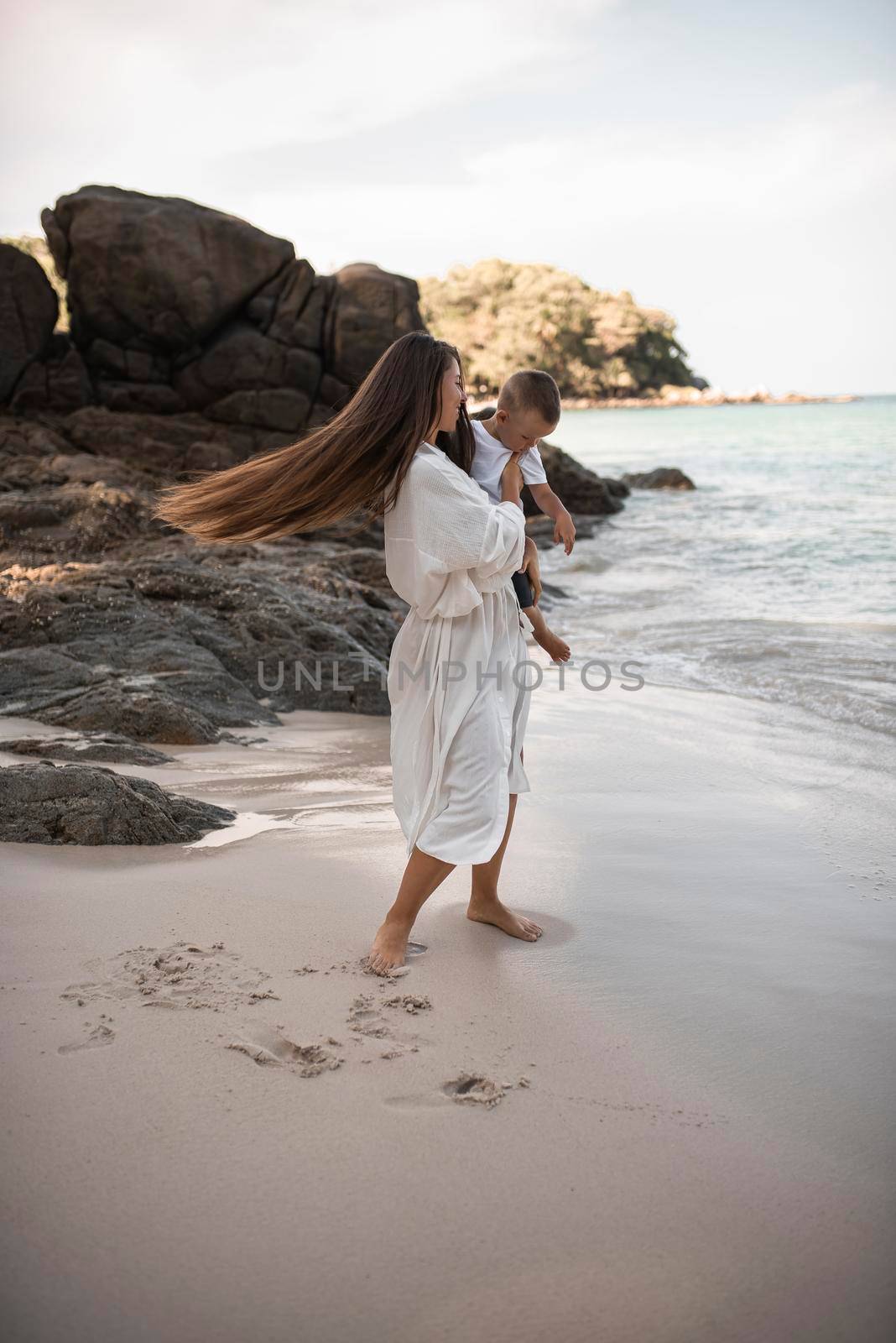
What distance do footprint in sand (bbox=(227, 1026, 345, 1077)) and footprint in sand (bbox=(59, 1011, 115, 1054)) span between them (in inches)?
9.9

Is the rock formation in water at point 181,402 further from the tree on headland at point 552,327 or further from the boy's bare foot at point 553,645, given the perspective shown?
the tree on headland at point 552,327

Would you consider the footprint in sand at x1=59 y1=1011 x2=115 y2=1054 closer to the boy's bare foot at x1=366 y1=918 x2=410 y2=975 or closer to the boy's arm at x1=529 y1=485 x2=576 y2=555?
the boy's bare foot at x1=366 y1=918 x2=410 y2=975

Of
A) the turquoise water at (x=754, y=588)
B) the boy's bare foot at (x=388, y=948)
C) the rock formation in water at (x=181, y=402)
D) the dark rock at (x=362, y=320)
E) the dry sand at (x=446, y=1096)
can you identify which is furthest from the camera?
the dark rock at (x=362, y=320)

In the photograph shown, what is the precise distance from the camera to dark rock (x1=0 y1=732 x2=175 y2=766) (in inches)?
161

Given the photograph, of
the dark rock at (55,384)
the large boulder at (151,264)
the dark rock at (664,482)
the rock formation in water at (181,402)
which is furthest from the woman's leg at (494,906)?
the dark rock at (664,482)

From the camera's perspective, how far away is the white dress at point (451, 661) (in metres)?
2.74

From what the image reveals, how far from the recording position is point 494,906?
3.02 m

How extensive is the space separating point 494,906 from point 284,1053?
2.91ft

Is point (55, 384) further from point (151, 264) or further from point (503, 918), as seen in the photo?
point (503, 918)

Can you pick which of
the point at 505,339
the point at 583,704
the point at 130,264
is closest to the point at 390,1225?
the point at 583,704

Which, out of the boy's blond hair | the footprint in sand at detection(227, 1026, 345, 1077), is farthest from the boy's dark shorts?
the footprint in sand at detection(227, 1026, 345, 1077)

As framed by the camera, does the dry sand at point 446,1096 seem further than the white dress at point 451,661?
No

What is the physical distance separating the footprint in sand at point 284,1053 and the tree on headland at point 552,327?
7974 cm

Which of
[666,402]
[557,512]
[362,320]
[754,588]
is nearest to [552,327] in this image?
[666,402]
